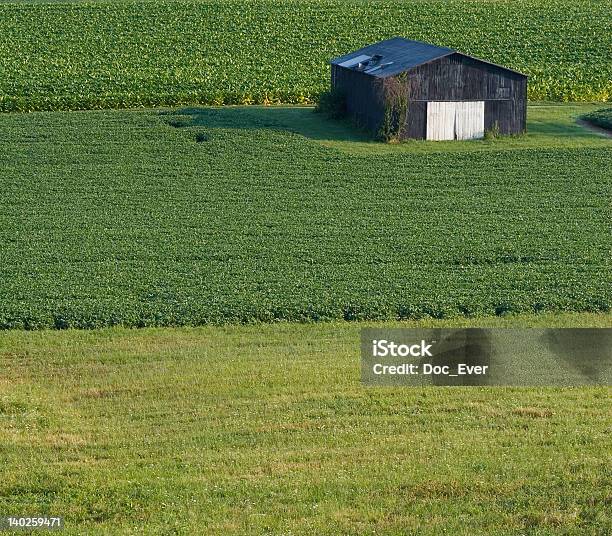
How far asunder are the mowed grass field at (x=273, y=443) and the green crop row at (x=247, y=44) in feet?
115

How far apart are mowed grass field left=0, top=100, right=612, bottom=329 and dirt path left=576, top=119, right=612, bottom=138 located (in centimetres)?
75

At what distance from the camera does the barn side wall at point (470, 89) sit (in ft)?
165

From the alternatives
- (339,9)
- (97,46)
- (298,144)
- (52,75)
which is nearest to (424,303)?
(298,144)

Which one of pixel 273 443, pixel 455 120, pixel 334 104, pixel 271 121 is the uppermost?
pixel 334 104

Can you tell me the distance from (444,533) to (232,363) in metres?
9.61

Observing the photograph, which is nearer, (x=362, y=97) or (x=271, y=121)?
(x=271, y=121)

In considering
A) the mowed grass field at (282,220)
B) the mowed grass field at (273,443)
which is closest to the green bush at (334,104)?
the mowed grass field at (282,220)

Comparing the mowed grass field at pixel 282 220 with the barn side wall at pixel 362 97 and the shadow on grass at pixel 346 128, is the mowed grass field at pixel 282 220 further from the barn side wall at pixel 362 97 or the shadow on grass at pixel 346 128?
the barn side wall at pixel 362 97

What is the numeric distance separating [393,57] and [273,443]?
37.3 metres

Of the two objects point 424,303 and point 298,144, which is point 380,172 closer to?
point 298,144

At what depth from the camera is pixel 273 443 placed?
63.0 ft

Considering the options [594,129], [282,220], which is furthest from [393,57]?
[282,220]

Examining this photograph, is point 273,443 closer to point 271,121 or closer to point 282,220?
point 282,220

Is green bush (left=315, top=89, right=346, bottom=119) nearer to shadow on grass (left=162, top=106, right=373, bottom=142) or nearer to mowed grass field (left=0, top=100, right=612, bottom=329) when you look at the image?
shadow on grass (left=162, top=106, right=373, bottom=142)
